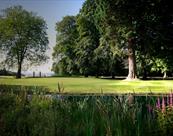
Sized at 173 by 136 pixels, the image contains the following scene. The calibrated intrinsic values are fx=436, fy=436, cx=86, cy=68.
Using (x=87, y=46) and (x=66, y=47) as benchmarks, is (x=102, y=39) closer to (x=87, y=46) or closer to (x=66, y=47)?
(x=87, y=46)

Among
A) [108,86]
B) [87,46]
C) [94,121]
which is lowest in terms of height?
[94,121]

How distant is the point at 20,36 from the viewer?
273ft

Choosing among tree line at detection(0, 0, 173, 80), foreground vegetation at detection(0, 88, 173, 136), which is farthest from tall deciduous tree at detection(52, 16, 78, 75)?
foreground vegetation at detection(0, 88, 173, 136)

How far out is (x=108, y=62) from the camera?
7719 centimetres

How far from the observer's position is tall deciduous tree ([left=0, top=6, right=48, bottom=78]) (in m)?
82.3

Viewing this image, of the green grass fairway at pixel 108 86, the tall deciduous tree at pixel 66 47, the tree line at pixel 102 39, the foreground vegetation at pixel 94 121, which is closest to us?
the foreground vegetation at pixel 94 121

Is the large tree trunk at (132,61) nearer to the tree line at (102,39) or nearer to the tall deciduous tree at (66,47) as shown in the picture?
the tree line at (102,39)

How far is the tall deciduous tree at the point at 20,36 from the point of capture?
82.3 m

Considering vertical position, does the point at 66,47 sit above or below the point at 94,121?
above

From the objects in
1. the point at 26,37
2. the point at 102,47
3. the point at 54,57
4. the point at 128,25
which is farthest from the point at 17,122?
the point at 54,57

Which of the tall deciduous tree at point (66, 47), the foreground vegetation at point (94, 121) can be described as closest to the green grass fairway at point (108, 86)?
the foreground vegetation at point (94, 121)

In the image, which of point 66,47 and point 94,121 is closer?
point 94,121

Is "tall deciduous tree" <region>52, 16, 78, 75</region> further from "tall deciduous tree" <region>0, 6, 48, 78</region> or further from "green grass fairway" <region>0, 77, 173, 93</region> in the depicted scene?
"green grass fairway" <region>0, 77, 173, 93</region>

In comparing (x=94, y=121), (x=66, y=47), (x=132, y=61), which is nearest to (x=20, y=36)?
(x=66, y=47)
